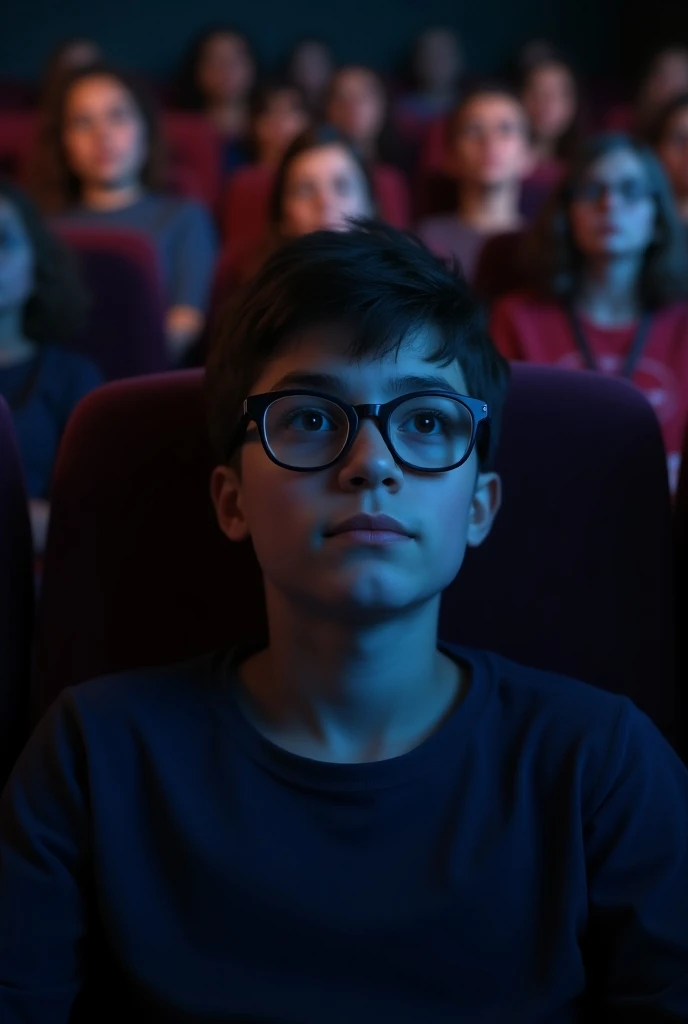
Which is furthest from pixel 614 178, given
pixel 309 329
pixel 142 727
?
pixel 142 727

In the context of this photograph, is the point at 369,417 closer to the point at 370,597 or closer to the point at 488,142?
the point at 370,597

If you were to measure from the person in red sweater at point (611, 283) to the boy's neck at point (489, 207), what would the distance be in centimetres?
85

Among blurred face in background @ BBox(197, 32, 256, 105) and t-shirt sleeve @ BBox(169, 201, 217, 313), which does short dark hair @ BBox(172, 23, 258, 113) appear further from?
t-shirt sleeve @ BBox(169, 201, 217, 313)

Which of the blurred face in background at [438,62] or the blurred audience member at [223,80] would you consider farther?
the blurred face in background at [438,62]

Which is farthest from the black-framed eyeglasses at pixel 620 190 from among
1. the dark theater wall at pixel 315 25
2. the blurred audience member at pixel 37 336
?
the dark theater wall at pixel 315 25

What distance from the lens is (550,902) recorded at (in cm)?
78

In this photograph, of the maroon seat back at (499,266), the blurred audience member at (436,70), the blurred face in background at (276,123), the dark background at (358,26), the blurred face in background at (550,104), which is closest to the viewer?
the maroon seat back at (499,266)

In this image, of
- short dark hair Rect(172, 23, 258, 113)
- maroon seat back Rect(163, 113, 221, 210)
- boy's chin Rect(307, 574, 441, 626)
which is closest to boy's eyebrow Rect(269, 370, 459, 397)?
boy's chin Rect(307, 574, 441, 626)

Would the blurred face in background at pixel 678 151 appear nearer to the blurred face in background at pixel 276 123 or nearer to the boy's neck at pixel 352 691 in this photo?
the blurred face in background at pixel 276 123

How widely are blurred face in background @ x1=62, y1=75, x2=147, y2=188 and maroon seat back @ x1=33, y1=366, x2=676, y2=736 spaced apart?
7.30ft

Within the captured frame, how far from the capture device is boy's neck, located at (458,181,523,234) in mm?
3051

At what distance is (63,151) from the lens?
10.2ft

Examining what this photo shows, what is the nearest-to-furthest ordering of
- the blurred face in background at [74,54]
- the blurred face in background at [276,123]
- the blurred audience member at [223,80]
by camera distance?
the blurred face in background at [276,123] → the blurred face in background at [74,54] → the blurred audience member at [223,80]

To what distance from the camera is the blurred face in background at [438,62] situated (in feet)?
18.7
